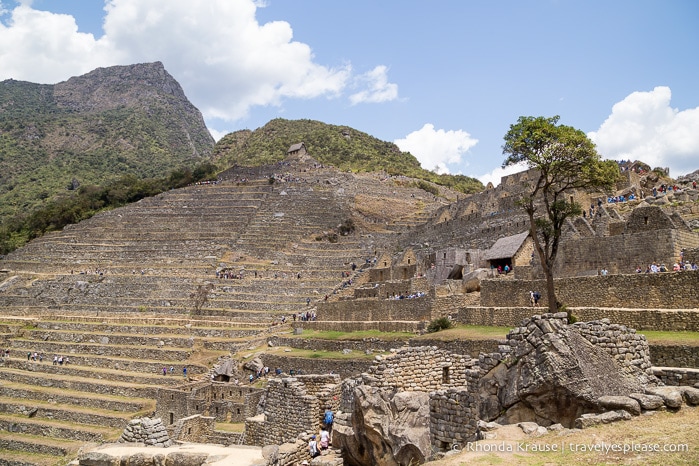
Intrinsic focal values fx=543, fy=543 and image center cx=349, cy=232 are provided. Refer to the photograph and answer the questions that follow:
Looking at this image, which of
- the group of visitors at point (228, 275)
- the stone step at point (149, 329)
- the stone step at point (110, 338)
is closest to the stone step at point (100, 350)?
the stone step at point (110, 338)

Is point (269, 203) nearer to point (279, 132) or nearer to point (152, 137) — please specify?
point (279, 132)

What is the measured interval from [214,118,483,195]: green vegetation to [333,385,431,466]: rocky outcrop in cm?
6336

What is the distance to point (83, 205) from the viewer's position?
6475cm

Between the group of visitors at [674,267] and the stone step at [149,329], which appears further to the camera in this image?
the stone step at [149,329]

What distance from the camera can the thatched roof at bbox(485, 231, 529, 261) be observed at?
83.4ft

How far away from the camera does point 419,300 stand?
2389 cm

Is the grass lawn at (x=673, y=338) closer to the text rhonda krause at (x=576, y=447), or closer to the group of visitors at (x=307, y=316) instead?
the text rhonda krause at (x=576, y=447)

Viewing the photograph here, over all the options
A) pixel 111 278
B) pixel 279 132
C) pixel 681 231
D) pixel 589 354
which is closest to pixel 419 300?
pixel 681 231

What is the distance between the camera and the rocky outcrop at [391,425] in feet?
23.2

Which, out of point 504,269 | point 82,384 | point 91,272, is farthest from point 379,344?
point 91,272

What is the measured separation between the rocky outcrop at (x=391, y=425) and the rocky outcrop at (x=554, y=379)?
954mm

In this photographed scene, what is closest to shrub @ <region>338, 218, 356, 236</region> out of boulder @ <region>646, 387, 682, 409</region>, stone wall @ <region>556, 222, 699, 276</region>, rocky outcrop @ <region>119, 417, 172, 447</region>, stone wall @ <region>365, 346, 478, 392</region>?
stone wall @ <region>556, 222, 699, 276</region>

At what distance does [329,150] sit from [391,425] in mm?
86012

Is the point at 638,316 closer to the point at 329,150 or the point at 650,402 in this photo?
the point at 650,402
